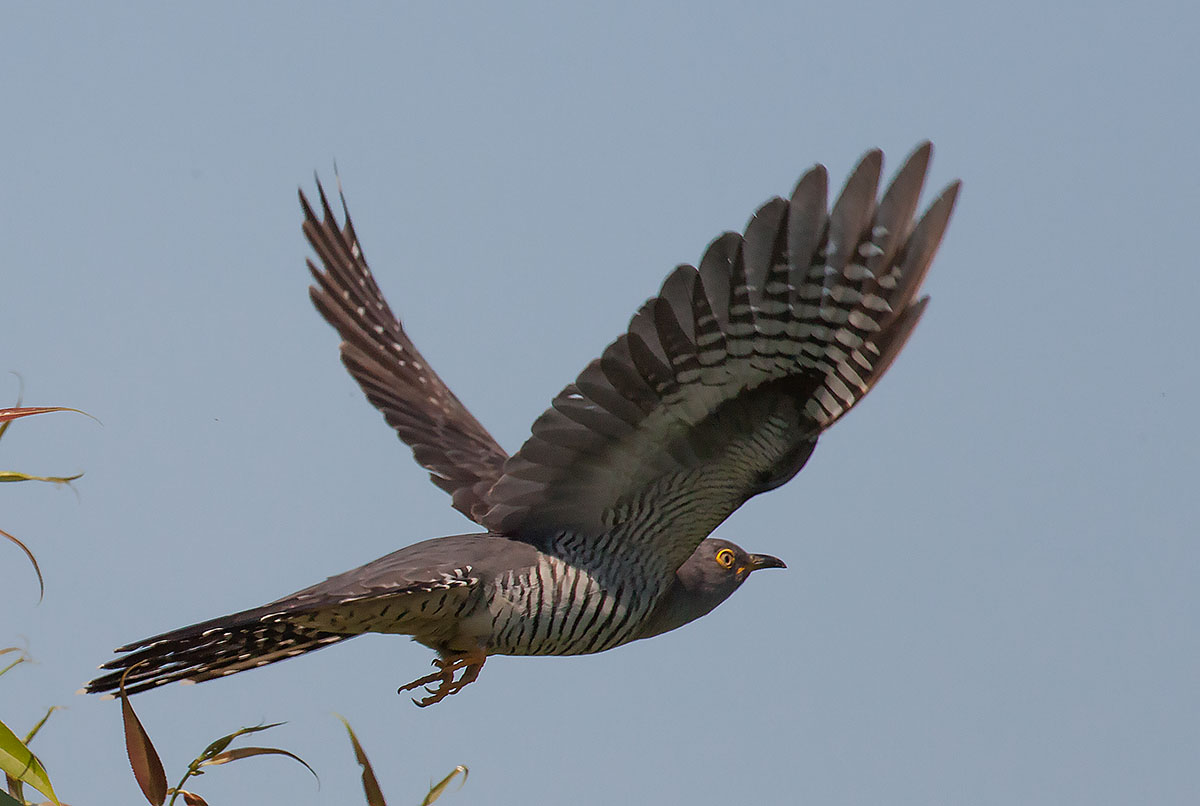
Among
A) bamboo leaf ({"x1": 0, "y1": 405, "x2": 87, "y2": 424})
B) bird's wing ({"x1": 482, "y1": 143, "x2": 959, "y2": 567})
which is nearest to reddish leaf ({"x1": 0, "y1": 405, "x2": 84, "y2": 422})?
bamboo leaf ({"x1": 0, "y1": 405, "x2": 87, "y2": 424})

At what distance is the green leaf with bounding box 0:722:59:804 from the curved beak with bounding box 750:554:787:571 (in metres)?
3.32

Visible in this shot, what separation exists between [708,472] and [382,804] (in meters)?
1.82

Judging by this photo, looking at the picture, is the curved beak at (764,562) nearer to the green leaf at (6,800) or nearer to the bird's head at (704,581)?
the bird's head at (704,581)

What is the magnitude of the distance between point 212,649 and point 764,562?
237 cm

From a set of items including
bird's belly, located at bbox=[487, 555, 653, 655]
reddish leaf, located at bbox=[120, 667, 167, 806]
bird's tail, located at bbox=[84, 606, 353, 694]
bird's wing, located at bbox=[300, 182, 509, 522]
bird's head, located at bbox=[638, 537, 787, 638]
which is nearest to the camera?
reddish leaf, located at bbox=[120, 667, 167, 806]

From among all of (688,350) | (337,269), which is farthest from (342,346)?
(688,350)

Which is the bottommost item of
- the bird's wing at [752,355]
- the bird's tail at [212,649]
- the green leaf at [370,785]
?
the green leaf at [370,785]

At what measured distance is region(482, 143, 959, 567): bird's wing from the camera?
12.6ft

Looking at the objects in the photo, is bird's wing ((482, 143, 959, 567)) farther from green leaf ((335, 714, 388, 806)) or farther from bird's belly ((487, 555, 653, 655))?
green leaf ((335, 714, 388, 806))

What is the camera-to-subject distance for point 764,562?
5559 millimetres

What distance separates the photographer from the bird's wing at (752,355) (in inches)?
151

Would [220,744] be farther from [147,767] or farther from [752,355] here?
[752,355]

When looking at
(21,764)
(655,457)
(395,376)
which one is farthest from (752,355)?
(395,376)

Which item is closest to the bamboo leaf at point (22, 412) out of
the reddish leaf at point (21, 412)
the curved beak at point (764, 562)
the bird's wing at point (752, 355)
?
the reddish leaf at point (21, 412)
